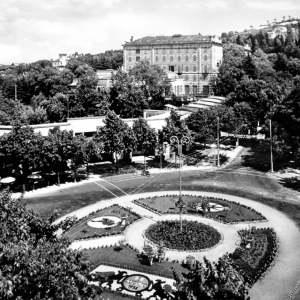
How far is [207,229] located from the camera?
40250 millimetres

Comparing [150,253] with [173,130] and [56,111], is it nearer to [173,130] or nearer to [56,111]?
[173,130]

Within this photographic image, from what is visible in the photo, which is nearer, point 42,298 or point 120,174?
point 42,298

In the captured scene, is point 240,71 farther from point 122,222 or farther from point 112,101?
point 122,222

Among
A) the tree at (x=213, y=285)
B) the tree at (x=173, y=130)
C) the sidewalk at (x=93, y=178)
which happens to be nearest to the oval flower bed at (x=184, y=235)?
the tree at (x=213, y=285)

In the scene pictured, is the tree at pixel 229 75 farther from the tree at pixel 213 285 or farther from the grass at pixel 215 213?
the tree at pixel 213 285

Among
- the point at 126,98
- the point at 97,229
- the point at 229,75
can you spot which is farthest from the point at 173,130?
the point at 229,75

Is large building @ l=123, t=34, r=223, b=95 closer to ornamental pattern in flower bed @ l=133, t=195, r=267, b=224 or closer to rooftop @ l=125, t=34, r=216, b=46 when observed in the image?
rooftop @ l=125, t=34, r=216, b=46

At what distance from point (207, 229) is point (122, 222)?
908 cm

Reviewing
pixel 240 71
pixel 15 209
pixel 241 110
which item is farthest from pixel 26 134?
pixel 240 71

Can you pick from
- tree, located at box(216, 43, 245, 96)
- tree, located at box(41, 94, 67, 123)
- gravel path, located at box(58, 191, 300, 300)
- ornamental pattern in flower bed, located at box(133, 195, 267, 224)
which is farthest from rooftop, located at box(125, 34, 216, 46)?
ornamental pattern in flower bed, located at box(133, 195, 267, 224)

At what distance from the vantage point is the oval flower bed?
36781mm

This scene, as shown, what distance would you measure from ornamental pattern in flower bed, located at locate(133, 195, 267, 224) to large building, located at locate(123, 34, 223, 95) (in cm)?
8503

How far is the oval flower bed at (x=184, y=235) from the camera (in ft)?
121

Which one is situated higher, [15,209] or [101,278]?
[15,209]
